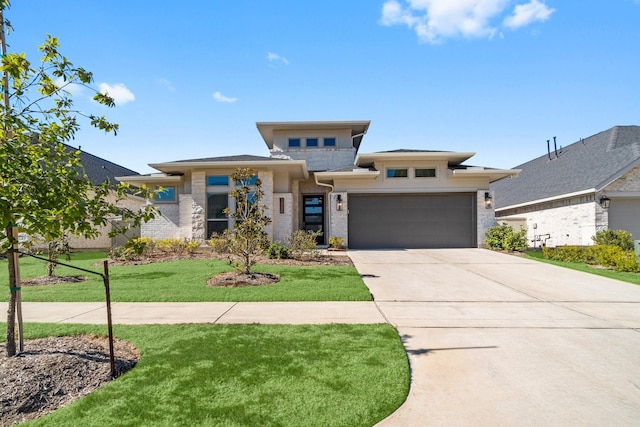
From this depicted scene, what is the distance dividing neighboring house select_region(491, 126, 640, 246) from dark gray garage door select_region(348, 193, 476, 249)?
3300mm

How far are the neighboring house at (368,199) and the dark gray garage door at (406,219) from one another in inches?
→ 1.8

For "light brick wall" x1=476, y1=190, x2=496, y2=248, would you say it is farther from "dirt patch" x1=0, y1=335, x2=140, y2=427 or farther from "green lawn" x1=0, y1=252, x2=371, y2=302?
"dirt patch" x1=0, y1=335, x2=140, y2=427

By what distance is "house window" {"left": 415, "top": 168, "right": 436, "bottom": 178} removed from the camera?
15.9 meters

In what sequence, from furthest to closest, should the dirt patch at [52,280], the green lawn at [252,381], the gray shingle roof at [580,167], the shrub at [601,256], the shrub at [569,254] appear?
the gray shingle roof at [580,167], the shrub at [569,254], the shrub at [601,256], the dirt patch at [52,280], the green lawn at [252,381]

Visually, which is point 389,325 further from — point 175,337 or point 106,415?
point 106,415

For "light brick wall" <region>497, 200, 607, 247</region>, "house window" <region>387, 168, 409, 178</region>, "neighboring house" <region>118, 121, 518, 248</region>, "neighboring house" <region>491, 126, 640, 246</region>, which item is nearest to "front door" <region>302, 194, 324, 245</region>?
"neighboring house" <region>118, 121, 518, 248</region>

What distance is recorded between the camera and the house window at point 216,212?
14.9 m

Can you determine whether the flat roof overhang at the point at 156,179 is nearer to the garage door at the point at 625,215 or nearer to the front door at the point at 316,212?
the front door at the point at 316,212

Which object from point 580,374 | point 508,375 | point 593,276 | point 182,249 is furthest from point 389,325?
point 182,249

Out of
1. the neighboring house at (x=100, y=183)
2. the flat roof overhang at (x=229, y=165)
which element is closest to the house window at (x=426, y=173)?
the flat roof overhang at (x=229, y=165)

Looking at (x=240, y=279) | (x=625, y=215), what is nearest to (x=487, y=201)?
(x=625, y=215)

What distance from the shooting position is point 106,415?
258 cm

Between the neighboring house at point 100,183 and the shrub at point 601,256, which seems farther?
the neighboring house at point 100,183

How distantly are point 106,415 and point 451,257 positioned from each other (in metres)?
11.8
